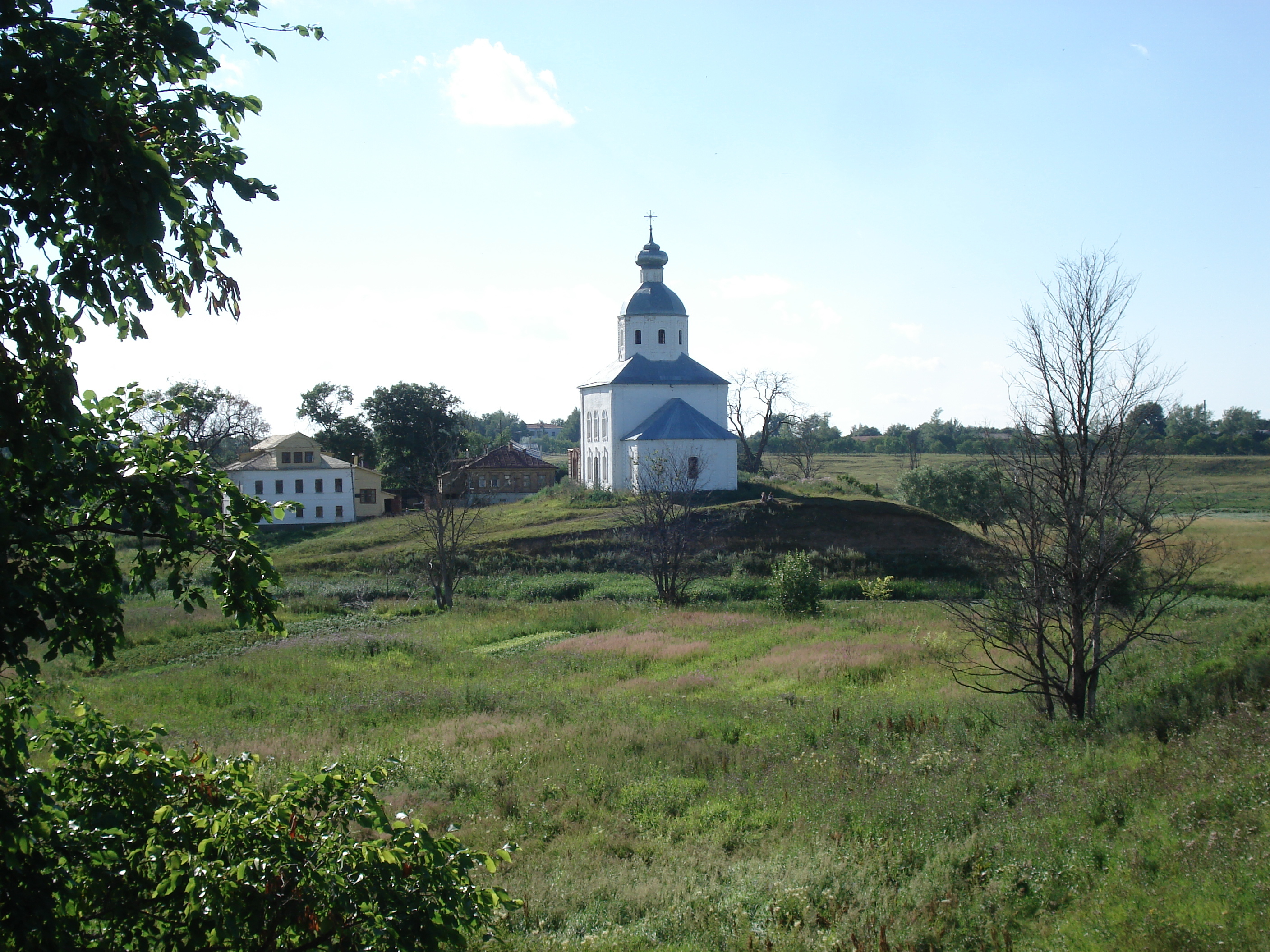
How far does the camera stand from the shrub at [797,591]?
87.1 feet

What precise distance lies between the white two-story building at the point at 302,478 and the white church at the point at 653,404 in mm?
14486

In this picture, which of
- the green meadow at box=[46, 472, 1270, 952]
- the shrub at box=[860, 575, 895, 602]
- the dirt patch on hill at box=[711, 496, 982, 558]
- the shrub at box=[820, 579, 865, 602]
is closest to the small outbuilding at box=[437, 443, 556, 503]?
the dirt patch on hill at box=[711, 496, 982, 558]

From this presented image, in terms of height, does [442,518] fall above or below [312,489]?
below

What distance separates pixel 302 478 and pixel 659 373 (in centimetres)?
2147

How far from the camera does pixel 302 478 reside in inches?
2117

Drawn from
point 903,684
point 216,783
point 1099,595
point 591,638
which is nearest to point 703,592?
point 591,638

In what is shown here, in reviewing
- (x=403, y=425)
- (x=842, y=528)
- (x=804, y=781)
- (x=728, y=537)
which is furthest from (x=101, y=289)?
(x=403, y=425)

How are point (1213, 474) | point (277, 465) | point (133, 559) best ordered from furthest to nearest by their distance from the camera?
point (1213, 474) → point (277, 465) → point (133, 559)

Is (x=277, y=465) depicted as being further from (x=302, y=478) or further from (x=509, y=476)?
(x=509, y=476)

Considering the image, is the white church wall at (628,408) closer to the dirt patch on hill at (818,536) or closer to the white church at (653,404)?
the white church at (653,404)

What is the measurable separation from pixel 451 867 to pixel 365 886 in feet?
1.29

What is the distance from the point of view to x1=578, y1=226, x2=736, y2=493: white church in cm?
4931

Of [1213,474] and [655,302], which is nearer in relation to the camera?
[655,302]

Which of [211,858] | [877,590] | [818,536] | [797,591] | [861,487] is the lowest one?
[877,590]
